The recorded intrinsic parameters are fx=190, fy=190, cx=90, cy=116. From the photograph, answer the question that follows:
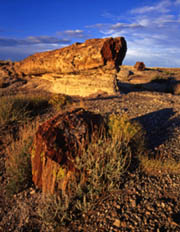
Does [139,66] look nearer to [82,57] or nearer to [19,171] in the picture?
[82,57]

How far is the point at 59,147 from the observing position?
303 centimetres

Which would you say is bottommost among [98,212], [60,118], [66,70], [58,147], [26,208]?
[26,208]

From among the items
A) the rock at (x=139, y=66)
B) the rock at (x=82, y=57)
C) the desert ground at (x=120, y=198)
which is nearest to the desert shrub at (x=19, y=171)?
the desert ground at (x=120, y=198)

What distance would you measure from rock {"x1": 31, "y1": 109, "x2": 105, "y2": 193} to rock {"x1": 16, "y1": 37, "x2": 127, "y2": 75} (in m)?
5.28

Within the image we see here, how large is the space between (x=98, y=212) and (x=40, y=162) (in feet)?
4.09

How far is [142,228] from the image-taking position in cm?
230

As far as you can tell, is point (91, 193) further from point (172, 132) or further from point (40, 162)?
point (172, 132)

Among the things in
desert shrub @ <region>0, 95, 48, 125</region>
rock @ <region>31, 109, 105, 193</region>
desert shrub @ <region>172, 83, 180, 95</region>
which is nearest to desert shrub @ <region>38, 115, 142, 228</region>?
rock @ <region>31, 109, 105, 193</region>

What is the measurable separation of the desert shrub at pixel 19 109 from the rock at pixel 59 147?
2.82 metres

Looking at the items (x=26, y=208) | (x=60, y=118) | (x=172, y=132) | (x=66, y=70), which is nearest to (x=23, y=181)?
(x=26, y=208)

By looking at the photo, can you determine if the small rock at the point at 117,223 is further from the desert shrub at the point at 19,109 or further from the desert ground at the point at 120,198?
the desert shrub at the point at 19,109

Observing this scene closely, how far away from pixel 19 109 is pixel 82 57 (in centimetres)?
392

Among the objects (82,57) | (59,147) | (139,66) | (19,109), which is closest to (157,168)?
(59,147)

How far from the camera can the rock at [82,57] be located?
7975 mm
